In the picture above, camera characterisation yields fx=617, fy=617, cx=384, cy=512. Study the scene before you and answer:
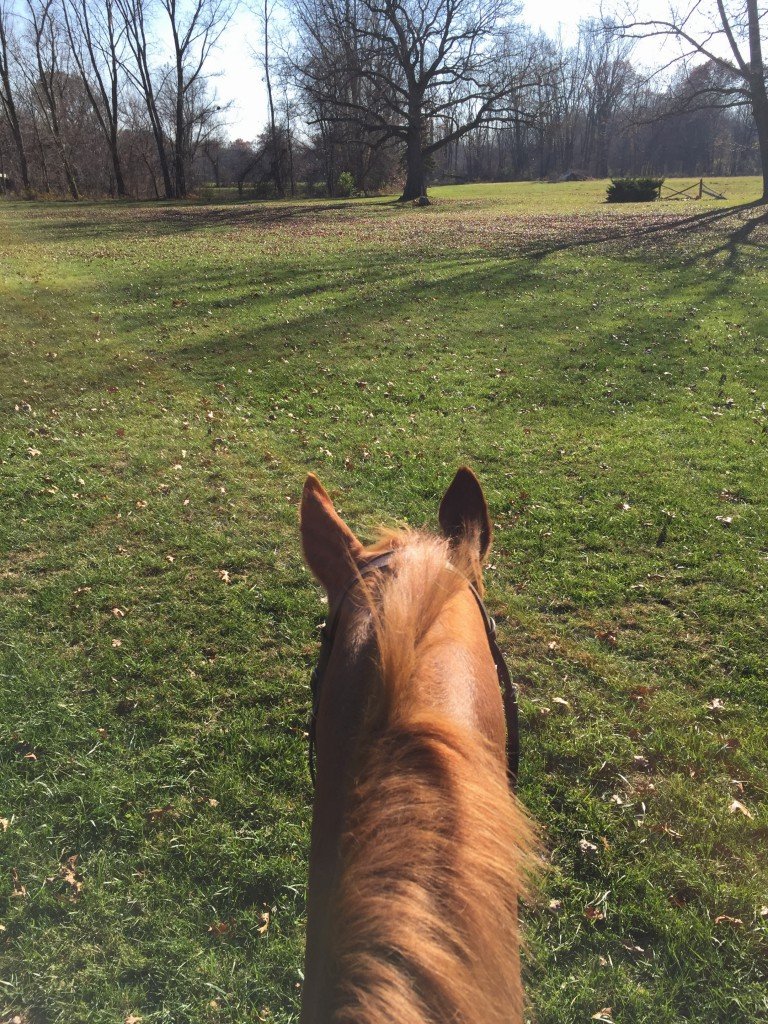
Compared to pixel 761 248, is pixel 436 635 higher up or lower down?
lower down

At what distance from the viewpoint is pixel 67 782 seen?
2996 mm

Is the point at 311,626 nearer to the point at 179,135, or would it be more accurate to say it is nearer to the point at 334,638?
the point at 334,638

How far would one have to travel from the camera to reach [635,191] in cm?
3111

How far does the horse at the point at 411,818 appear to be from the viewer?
75 centimetres

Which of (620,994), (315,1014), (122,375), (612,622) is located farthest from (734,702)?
(122,375)

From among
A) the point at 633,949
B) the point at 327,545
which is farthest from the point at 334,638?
the point at 633,949

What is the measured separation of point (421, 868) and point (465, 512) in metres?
1.18

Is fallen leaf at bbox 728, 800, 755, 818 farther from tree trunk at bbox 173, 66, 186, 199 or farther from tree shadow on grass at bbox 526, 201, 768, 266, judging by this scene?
tree trunk at bbox 173, 66, 186, 199

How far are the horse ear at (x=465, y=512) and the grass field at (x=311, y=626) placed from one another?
4.33 feet

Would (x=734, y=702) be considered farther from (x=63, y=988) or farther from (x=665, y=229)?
(x=665, y=229)

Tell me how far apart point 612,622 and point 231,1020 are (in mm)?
3086

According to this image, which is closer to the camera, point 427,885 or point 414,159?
point 427,885

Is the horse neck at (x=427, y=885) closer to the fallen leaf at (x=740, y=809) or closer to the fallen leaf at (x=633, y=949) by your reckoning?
the fallen leaf at (x=633, y=949)

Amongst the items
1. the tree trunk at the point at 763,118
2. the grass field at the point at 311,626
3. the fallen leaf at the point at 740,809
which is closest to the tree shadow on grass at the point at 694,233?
the tree trunk at the point at 763,118
